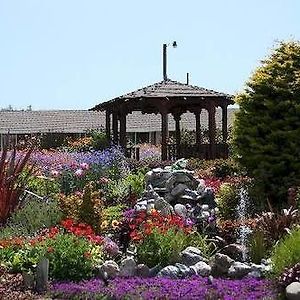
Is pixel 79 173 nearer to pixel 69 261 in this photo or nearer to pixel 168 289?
pixel 69 261

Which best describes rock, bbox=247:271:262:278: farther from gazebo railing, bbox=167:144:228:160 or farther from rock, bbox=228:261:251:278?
gazebo railing, bbox=167:144:228:160

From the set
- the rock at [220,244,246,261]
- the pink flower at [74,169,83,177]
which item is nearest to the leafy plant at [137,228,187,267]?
the rock at [220,244,246,261]

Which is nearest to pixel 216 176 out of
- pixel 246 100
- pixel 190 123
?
pixel 246 100

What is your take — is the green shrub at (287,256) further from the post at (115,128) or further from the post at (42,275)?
the post at (115,128)

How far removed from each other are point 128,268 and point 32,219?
2922mm

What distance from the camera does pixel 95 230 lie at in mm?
11117

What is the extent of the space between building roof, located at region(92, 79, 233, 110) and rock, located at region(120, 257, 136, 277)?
15.7m

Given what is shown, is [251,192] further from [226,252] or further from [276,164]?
[226,252]

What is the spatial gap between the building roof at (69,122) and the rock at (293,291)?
3856 cm

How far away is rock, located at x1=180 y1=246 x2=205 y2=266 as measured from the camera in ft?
30.6

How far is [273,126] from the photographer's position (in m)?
13.4

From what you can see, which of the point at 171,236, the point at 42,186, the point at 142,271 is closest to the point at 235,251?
the point at 171,236

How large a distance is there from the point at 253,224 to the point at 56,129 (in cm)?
3928

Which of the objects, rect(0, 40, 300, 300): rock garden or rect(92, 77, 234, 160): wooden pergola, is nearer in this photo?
rect(0, 40, 300, 300): rock garden
